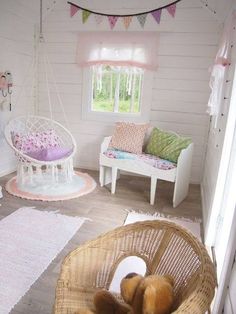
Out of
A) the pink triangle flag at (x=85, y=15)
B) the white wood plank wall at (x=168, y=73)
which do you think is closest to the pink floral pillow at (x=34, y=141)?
the white wood plank wall at (x=168, y=73)

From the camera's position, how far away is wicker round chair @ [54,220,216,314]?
1.09m

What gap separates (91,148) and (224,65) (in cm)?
244

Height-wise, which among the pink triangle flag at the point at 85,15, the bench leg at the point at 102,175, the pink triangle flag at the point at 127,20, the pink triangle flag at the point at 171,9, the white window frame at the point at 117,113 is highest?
the pink triangle flag at the point at 171,9

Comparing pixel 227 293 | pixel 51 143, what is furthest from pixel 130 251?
pixel 51 143

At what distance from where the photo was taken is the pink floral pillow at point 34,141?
320 centimetres

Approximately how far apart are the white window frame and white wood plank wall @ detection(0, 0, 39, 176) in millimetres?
895

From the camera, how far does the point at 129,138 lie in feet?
11.5

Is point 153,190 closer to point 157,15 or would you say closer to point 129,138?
point 129,138

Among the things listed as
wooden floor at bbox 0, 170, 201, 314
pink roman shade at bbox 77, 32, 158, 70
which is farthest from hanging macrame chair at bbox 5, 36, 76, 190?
pink roman shade at bbox 77, 32, 158, 70

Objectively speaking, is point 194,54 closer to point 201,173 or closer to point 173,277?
point 201,173

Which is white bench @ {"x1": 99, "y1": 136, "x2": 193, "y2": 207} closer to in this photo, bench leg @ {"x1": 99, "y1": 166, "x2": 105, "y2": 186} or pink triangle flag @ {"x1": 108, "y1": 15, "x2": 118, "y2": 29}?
bench leg @ {"x1": 99, "y1": 166, "x2": 105, "y2": 186}

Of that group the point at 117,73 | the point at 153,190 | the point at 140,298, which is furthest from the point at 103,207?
the point at 117,73

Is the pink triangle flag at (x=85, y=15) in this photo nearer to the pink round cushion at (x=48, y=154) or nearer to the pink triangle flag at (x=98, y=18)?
the pink triangle flag at (x=98, y=18)

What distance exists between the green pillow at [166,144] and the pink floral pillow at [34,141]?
131cm
